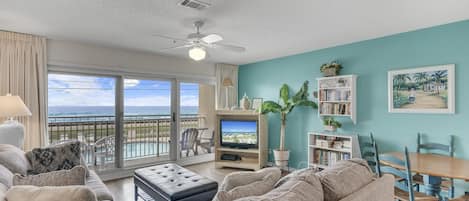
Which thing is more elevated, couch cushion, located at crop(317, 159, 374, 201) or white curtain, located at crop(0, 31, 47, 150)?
white curtain, located at crop(0, 31, 47, 150)

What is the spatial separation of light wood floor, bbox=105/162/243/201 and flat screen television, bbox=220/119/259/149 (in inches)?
22.4

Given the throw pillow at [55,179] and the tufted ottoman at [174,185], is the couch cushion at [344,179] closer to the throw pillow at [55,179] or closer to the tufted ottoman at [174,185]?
the tufted ottoman at [174,185]

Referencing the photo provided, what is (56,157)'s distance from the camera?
110 inches

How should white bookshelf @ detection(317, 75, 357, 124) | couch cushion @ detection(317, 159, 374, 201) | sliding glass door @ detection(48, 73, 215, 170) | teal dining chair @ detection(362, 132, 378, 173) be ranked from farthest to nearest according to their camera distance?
sliding glass door @ detection(48, 73, 215, 170) < white bookshelf @ detection(317, 75, 357, 124) < teal dining chair @ detection(362, 132, 378, 173) < couch cushion @ detection(317, 159, 374, 201)

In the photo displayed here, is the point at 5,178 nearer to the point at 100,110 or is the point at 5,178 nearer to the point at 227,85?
the point at 100,110

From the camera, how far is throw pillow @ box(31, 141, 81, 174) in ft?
8.82

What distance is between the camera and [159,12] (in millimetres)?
2789

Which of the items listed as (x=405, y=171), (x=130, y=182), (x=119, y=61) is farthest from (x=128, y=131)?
(x=405, y=171)

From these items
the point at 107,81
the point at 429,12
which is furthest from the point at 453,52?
the point at 107,81

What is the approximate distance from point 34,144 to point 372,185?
4.41 meters

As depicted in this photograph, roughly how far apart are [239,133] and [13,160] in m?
3.67

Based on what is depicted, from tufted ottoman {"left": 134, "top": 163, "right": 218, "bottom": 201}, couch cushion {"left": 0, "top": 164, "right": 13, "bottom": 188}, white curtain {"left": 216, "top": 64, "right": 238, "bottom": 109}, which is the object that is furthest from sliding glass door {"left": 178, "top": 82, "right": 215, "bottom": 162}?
couch cushion {"left": 0, "top": 164, "right": 13, "bottom": 188}

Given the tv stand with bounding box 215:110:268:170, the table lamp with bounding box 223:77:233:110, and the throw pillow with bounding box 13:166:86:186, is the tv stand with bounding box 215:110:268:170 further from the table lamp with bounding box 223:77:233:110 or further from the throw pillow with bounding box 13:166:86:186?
the throw pillow with bounding box 13:166:86:186

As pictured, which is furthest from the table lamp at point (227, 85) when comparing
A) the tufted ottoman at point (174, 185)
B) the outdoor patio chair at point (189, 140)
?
the tufted ottoman at point (174, 185)
